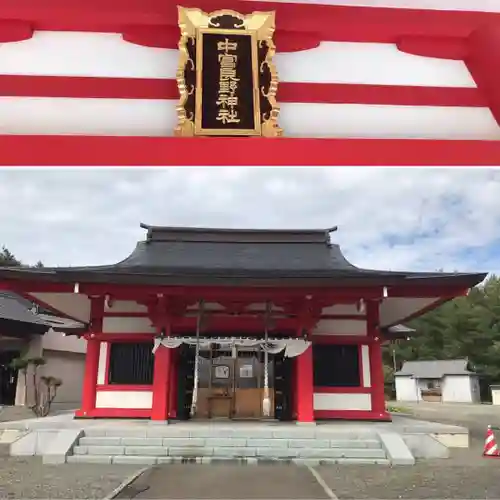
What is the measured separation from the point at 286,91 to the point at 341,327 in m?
8.76

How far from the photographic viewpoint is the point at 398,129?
3.09m

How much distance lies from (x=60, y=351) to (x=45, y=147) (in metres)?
19.4

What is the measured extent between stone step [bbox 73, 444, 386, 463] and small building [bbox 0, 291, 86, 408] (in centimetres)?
857

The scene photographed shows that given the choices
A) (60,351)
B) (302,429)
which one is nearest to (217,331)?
(302,429)

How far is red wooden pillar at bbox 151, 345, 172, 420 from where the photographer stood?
995cm

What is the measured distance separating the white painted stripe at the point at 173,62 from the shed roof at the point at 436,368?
126ft

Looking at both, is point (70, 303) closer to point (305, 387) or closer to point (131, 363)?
point (131, 363)

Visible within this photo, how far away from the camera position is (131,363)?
10891 millimetres

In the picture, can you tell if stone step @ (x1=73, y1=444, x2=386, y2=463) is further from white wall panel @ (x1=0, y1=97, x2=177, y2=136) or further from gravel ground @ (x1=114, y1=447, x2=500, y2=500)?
white wall panel @ (x1=0, y1=97, x2=177, y2=136)

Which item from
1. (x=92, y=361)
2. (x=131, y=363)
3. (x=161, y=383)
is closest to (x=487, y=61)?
(x=161, y=383)

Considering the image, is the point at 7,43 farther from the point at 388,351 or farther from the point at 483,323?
the point at 388,351

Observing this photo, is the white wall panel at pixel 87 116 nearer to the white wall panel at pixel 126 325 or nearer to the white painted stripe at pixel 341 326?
the white wall panel at pixel 126 325

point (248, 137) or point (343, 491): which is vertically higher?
point (248, 137)

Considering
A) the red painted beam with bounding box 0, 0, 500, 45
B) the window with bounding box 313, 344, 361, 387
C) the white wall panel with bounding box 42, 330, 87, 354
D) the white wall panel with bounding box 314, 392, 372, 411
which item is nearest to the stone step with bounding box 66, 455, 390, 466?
the white wall panel with bounding box 314, 392, 372, 411
